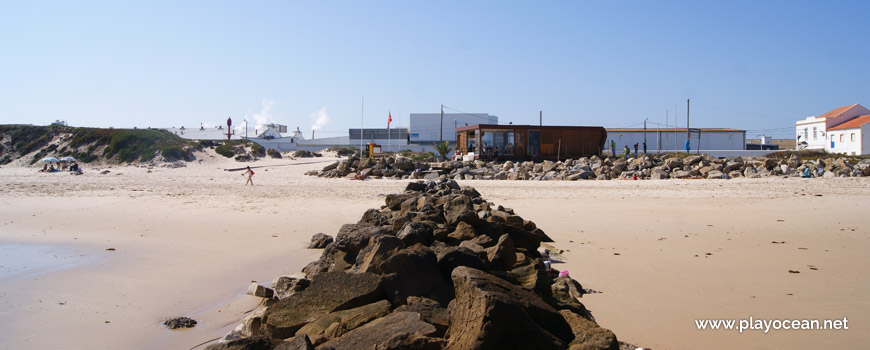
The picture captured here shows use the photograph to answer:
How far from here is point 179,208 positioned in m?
12.3

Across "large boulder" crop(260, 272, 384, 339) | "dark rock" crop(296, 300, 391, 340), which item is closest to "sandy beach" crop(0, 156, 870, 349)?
"large boulder" crop(260, 272, 384, 339)

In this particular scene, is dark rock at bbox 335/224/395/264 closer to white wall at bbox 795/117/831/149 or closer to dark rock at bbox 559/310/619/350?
dark rock at bbox 559/310/619/350

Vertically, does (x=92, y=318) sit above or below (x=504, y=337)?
below

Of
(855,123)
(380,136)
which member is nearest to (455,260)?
(855,123)

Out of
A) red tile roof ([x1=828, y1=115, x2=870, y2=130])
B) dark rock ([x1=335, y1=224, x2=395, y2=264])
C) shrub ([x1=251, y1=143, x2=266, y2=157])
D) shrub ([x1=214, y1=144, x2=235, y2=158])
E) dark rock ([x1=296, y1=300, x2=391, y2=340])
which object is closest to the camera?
dark rock ([x1=296, y1=300, x2=391, y2=340])

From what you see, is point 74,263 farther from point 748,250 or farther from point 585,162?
point 585,162

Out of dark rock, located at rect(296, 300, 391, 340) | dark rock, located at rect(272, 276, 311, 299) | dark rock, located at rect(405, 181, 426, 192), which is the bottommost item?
dark rock, located at rect(272, 276, 311, 299)

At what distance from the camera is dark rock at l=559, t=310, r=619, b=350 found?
3357 mm

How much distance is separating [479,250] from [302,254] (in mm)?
3156

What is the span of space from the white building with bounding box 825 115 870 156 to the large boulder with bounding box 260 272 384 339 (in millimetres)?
50614

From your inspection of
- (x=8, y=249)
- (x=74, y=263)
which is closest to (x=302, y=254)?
(x=74, y=263)

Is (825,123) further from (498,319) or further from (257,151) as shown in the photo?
(498,319)

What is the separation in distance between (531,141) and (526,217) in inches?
767

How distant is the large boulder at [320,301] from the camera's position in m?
4.25
